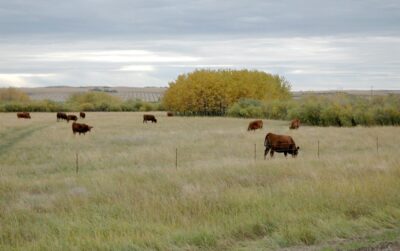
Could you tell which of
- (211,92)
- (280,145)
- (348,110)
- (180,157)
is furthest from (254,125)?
(211,92)

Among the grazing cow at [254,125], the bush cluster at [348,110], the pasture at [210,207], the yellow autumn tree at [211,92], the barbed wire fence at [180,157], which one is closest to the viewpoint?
the pasture at [210,207]

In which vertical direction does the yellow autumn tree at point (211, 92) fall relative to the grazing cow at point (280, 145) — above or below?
above

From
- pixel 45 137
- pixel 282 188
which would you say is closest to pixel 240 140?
pixel 45 137

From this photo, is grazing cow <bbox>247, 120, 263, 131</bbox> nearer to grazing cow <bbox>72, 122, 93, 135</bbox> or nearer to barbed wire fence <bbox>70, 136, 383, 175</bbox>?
grazing cow <bbox>72, 122, 93, 135</bbox>

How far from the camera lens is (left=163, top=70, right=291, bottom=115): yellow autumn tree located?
96062mm

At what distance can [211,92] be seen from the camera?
3775 inches

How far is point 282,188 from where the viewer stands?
51.0ft

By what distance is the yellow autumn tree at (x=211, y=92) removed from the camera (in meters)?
96.1

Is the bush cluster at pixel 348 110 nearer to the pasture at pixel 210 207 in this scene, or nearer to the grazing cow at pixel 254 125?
the grazing cow at pixel 254 125

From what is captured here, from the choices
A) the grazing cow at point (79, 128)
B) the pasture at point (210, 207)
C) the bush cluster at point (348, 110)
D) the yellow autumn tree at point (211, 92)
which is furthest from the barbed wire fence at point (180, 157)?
the yellow autumn tree at point (211, 92)

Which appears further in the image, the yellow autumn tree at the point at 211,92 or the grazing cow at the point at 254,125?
the yellow autumn tree at the point at 211,92

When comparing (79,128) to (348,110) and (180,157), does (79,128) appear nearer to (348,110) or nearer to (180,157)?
(180,157)

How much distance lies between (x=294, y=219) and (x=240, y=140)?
24.0 metres

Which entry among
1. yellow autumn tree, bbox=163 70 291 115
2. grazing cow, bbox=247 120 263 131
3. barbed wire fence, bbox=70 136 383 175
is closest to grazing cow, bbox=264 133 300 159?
Answer: barbed wire fence, bbox=70 136 383 175
